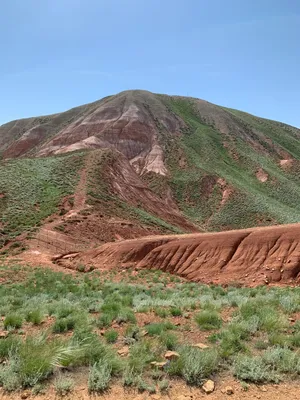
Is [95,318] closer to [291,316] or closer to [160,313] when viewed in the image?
[160,313]

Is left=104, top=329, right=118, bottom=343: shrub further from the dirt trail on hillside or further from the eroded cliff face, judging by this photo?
the eroded cliff face

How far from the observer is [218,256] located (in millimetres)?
22656

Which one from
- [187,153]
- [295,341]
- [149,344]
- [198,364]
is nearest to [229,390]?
[198,364]

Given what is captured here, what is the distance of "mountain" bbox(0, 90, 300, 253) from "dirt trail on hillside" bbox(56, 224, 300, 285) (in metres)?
5.94

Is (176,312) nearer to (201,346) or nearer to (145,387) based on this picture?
(201,346)

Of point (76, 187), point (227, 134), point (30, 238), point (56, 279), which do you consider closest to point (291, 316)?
point (56, 279)

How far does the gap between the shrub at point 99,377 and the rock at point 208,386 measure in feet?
4.97

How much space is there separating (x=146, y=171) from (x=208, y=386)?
60956 mm

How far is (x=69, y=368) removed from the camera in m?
5.86

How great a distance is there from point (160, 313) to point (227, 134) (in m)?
76.6

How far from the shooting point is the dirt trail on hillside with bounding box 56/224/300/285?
1980cm

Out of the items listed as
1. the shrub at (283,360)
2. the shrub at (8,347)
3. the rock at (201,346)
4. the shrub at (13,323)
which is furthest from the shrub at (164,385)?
the shrub at (13,323)

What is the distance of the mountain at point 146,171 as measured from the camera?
35.7m

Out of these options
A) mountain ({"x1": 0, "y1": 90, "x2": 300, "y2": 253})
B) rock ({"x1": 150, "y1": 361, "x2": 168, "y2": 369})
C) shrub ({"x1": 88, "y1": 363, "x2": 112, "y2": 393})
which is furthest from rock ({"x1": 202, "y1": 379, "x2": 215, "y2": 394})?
mountain ({"x1": 0, "y1": 90, "x2": 300, "y2": 253})
